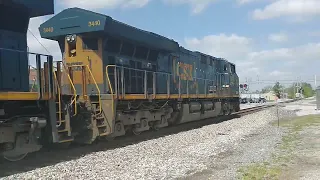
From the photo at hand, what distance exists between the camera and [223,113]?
23219mm

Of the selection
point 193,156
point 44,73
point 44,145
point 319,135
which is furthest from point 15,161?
point 319,135

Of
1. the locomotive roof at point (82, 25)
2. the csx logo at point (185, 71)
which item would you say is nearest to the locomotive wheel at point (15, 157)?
the locomotive roof at point (82, 25)

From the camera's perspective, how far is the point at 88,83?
1164cm

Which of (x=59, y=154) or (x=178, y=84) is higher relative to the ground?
(x=178, y=84)

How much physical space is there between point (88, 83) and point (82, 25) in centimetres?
181

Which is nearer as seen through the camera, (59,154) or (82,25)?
(59,154)

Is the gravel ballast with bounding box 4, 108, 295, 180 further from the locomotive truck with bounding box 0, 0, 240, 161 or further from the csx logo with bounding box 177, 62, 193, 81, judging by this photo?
the csx logo with bounding box 177, 62, 193, 81

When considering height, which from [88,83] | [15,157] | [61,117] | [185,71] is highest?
[185,71]

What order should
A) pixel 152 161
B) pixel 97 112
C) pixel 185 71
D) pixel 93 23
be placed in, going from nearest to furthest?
pixel 152 161 → pixel 97 112 → pixel 93 23 → pixel 185 71

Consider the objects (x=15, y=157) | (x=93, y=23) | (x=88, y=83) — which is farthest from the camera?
(x=88, y=83)

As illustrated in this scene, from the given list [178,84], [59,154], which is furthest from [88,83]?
[178,84]

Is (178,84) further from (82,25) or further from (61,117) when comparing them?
(61,117)

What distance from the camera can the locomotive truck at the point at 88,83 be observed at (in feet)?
26.8

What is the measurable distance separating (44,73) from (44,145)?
202 centimetres
